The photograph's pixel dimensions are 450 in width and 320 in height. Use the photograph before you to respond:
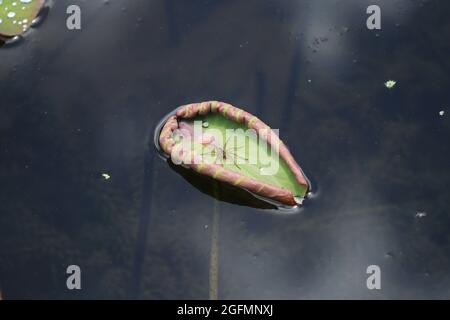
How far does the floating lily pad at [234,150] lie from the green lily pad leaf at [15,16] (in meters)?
1.70

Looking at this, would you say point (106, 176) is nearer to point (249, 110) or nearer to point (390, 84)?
point (249, 110)

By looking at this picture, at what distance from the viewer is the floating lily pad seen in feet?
16.4

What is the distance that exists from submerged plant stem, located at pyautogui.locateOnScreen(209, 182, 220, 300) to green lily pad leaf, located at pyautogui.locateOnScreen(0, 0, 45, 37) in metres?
2.36

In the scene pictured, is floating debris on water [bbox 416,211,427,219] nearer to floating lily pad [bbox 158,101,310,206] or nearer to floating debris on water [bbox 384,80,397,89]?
floating lily pad [bbox 158,101,310,206]

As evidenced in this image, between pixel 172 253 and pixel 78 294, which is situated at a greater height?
pixel 172 253

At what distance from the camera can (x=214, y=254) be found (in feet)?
16.7

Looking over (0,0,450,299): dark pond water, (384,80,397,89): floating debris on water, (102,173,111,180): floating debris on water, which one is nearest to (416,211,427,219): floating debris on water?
(0,0,450,299): dark pond water

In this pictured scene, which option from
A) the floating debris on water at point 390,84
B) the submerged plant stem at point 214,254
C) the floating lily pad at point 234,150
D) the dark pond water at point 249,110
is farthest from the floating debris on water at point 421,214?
the submerged plant stem at point 214,254

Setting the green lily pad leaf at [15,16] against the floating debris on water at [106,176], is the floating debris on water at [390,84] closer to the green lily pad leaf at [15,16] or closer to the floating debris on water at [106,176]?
the floating debris on water at [106,176]

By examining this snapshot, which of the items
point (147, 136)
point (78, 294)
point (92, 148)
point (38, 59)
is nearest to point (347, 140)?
point (147, 136)

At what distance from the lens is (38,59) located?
5.97 meters

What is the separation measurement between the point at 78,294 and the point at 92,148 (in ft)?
4.04

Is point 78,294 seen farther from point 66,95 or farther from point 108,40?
point 108,40

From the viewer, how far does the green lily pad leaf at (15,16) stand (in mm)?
5969
